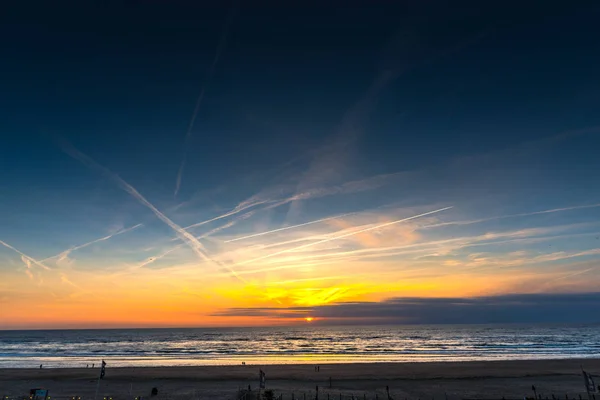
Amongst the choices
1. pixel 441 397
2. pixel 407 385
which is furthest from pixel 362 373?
pixel 441 397

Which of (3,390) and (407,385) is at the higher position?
(3,390)

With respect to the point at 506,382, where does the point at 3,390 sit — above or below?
above

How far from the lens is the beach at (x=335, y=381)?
132 feet

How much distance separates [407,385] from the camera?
147ft

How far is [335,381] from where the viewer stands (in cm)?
4822

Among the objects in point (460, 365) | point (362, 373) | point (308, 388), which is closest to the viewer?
point (308, 388)

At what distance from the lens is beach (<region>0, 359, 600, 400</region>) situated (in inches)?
1582

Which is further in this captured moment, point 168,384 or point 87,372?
point 87,372

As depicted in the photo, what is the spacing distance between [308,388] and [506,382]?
2516 cm

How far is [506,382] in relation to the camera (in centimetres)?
4606

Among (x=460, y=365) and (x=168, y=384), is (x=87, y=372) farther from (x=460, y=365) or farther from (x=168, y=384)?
(x=460, y=365)

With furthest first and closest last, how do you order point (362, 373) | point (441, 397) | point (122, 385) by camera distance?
point (362, 373)
point (122, 385)
point (441, 397)

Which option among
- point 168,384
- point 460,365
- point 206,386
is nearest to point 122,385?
point 168,384

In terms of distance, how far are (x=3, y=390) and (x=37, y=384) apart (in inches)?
182
